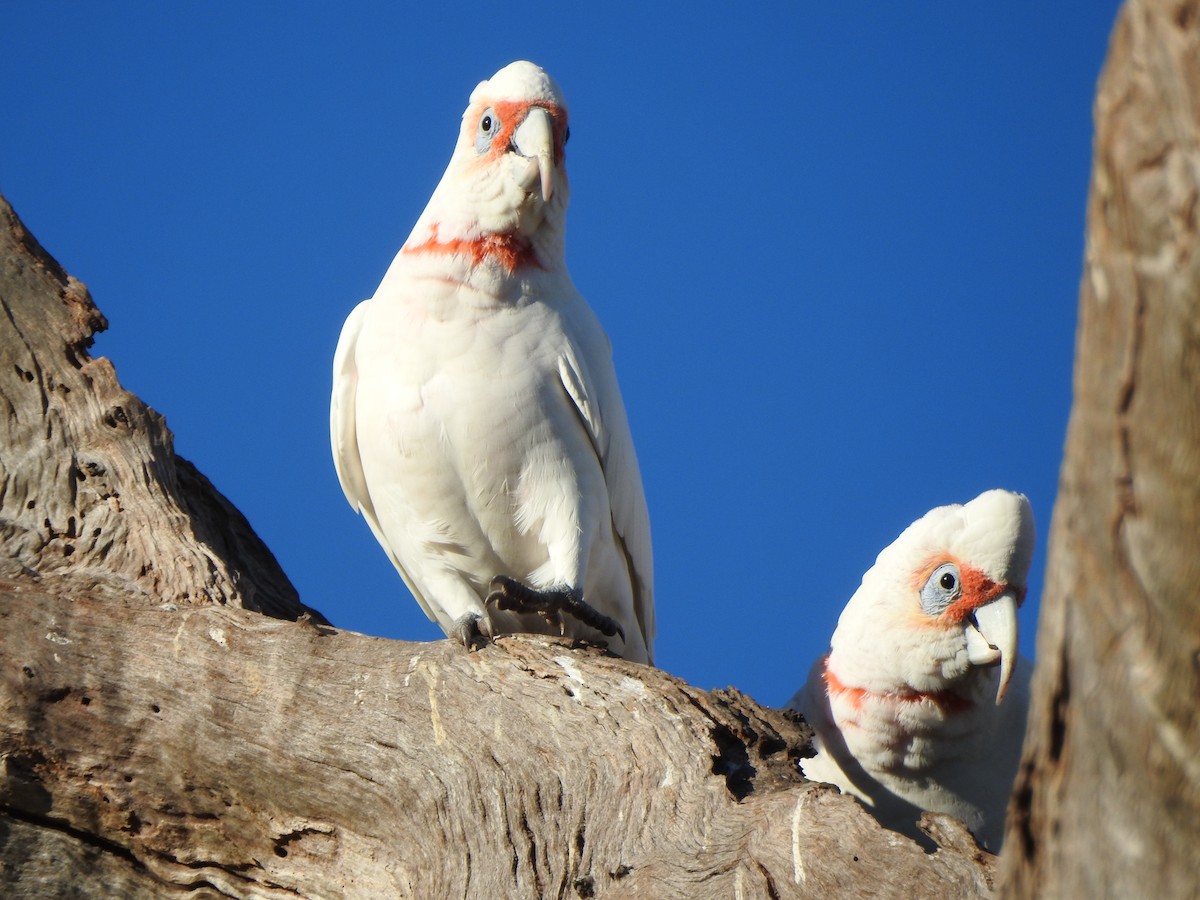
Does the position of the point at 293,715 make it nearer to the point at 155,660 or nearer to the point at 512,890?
the point at 155,660

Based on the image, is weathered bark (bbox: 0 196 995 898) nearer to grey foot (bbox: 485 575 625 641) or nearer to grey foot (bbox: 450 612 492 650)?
grey foot (bbox: 450 612 492 650)

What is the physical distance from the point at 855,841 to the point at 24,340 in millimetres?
3419

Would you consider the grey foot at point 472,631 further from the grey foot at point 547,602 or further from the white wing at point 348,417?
the white wing at point 348,417

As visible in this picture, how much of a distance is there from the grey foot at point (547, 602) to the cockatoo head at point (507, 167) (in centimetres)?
123

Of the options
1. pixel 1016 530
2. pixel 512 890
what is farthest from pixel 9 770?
pixel 1016 530

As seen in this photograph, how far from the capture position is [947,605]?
14.8 feet

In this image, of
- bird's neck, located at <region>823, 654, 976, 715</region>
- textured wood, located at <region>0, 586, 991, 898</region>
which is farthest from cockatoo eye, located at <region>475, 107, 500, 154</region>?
bird's neck, located at <region>823, 654, 976, 715</region>

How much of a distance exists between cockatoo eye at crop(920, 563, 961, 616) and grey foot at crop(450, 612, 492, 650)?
1.53 m

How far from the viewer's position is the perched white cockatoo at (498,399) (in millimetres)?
4508

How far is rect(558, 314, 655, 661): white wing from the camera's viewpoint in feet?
15.2

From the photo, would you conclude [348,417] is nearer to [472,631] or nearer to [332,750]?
[472,631]

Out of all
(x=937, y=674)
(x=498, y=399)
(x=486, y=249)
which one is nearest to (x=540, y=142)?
(x=486, y=249)

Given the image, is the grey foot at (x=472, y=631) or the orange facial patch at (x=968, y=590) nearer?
the grey foot at (x=472, y=631)

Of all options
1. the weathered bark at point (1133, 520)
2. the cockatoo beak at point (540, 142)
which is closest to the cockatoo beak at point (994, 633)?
the cockatoo beak at point (540, 142)
